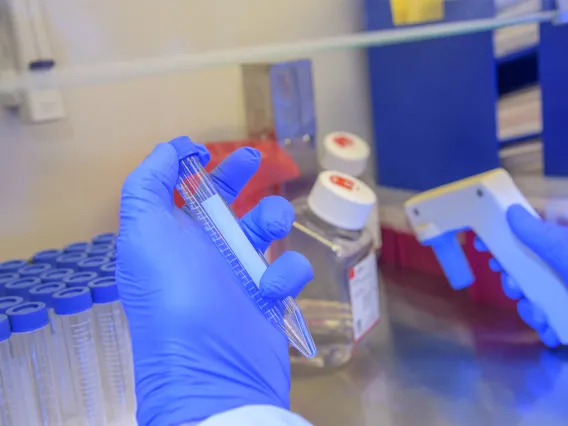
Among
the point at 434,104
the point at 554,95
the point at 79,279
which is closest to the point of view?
the point at 79,279

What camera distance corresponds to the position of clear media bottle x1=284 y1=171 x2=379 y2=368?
0.90 m

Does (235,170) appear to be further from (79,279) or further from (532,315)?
(532,315)

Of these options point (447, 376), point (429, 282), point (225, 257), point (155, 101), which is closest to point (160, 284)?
point (225, 257)

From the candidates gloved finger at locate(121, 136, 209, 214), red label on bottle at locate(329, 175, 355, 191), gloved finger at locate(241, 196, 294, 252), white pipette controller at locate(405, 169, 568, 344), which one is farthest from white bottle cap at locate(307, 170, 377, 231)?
gloved finger at locate(121, 136, 209, 214)

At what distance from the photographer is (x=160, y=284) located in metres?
0.52

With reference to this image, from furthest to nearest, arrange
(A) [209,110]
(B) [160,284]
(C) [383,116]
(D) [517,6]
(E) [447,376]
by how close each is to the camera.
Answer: (C) [383,116]
(A) [209,110]
(D) [517,6]
(E) [447,376]
(B) [160,284]

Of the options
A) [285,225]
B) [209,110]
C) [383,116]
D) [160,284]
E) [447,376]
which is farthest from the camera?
[383,116]

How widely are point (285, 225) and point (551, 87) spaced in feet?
2.07

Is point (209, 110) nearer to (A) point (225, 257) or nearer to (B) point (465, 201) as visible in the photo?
(B) point (465, 201)

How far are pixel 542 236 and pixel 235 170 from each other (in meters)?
0.43

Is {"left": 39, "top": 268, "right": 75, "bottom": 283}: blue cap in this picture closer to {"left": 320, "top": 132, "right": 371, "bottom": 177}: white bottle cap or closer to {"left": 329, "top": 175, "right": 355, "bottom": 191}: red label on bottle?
{"left": 329, "top": 175, "right": 355, "bottom": 191}: red label on bottle

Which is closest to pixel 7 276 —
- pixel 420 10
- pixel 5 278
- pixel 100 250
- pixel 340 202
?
pixel 5 278

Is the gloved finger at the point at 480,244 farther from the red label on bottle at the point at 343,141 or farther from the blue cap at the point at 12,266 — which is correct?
the blue cap at the point at 12,266

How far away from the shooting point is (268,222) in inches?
24.4
